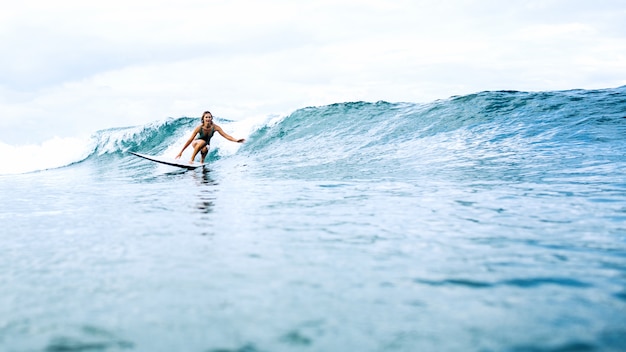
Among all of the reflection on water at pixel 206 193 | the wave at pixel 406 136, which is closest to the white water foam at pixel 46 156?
the wave at pixel 406 136

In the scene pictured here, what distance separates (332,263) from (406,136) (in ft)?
35.4

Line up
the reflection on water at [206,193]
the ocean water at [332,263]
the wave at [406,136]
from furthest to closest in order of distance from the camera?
the wave at [406,136]
the reflection on water at [206,193]
the ocean water at [332,263]

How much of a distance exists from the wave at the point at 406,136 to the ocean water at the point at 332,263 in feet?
5.05

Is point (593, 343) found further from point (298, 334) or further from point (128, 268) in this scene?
point (128, 268)

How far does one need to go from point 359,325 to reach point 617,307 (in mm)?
1131

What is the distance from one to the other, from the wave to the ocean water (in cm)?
154

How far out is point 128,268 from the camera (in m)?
3.06

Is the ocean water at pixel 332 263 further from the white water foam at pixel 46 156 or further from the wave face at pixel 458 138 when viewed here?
the white water foam at pixel 46 156

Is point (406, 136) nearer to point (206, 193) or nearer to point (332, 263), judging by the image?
point (206, 193)

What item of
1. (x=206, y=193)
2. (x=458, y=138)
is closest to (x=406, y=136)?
(x=458, y=138)

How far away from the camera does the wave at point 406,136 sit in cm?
973

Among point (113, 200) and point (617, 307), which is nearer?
point (617, 307)

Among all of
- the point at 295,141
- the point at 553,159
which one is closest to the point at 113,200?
the point at 553,159

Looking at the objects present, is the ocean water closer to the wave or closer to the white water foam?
the wave
